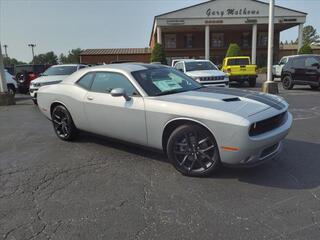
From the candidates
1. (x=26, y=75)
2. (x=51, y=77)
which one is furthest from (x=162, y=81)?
(x=26, y=75)

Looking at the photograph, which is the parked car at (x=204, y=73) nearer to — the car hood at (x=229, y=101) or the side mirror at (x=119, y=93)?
the car hood at (x=229, y=101)

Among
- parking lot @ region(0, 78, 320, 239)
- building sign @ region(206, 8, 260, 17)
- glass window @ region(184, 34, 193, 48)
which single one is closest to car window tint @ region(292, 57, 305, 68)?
parking lot @ region(0, 78, 320, 239)

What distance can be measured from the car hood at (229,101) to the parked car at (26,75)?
1410 cm

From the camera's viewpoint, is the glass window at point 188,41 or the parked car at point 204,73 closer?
the parked car at point 204,73

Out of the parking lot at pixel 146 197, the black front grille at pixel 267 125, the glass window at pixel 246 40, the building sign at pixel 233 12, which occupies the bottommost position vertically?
the parking lot at pixel 146 197

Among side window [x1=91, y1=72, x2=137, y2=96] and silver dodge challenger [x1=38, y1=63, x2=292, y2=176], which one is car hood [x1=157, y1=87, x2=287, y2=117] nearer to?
silver dodge challenger [x1=38, y1=63, x2=292, y2=176]

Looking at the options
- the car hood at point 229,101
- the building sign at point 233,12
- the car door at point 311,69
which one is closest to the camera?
the car hood at point 229,101

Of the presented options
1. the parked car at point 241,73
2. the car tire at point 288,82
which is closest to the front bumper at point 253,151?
the car tire at point 288,82

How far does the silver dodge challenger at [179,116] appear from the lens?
143 inches

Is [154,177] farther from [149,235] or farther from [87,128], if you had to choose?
[87,128]

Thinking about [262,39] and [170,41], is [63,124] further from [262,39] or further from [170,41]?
[262,39]

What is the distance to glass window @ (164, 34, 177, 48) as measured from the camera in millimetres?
41656

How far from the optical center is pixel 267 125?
381 cm

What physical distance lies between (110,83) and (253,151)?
256 centimetres
